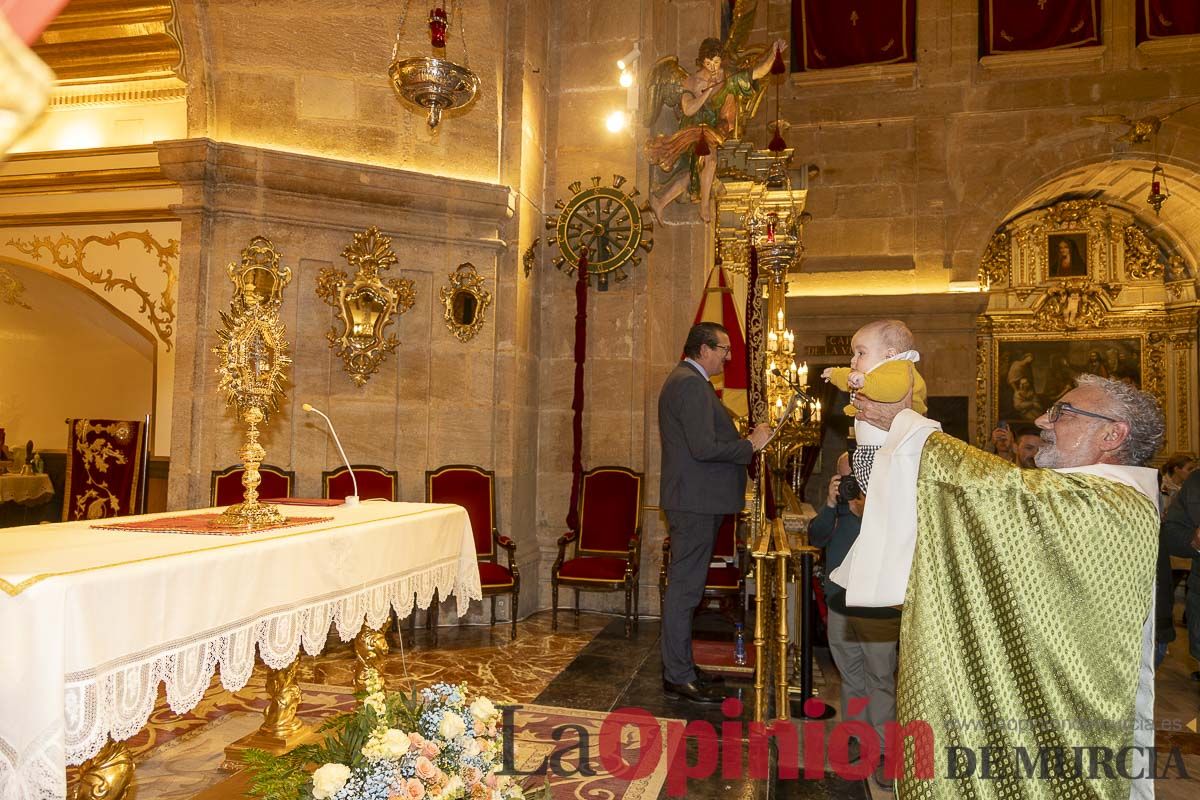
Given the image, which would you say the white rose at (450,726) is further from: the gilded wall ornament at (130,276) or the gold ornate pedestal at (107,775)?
the gilded wall ornament at (130,276)

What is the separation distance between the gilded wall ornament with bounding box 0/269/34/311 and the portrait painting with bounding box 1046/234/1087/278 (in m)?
16.0

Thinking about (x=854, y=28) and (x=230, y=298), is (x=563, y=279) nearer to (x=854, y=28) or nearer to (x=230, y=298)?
(x=230, y=298)

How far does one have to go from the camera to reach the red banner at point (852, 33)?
44.5 feet

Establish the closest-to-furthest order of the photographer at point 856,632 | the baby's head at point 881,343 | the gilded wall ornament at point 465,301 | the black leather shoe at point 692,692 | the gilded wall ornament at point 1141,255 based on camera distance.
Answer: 1. the baby's head at point 881,343
2. the photographer at point 856,632
3. the black leather shoe at point 692,692
4. the gilded wall ornament at point 465,301
5. the gilded wall ornament at point 1141,255

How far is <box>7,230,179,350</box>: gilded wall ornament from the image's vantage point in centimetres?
820

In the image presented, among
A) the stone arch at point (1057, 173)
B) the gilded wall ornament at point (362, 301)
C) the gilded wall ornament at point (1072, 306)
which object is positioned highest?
the stone arch at point (1057, 173)

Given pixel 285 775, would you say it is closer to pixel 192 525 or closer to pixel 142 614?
pixel 142 614

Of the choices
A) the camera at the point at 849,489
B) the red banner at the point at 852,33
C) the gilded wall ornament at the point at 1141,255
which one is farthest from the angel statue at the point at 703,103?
the gilded wall ornament at the point at 1141,255

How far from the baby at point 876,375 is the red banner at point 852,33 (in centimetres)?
1277

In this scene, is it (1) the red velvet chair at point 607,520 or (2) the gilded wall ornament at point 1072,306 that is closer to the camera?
(1) the red velvet chair at point 607,520

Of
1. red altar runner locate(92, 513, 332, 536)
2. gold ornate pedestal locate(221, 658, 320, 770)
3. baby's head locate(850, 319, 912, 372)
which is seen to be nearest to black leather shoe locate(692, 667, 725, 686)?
gold ornate pedestal locate(221, 658, 320, 770)

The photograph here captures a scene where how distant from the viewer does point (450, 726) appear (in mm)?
1866

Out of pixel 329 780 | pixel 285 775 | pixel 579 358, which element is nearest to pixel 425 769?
pixel 329 780

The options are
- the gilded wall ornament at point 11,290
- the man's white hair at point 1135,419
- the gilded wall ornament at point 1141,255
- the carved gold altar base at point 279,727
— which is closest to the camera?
the man's white hair at point 1135,419
